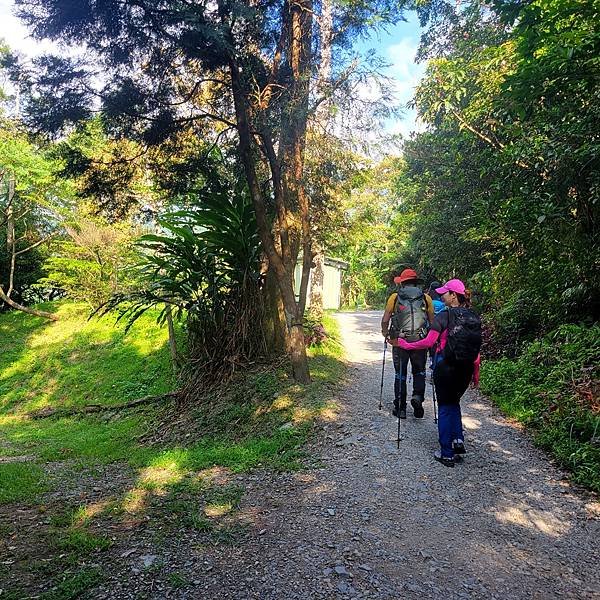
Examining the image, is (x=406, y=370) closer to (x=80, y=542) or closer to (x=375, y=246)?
(x=80, y=542)

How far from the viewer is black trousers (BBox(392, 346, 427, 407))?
5.26m

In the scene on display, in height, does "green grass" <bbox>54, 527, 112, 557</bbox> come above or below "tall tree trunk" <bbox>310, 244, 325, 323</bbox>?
below

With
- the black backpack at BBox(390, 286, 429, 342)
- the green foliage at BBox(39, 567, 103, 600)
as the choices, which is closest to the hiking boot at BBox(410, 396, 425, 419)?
the black backpack at BBox(390, 286, 429, 342)

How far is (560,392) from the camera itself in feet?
18.4

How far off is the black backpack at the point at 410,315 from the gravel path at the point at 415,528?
44.6 inches

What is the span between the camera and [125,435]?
24.5 ft

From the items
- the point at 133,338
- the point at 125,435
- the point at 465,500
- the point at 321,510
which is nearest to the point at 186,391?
the point at 125,435

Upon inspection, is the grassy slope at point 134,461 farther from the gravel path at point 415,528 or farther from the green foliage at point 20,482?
the gravel path at point 415,528

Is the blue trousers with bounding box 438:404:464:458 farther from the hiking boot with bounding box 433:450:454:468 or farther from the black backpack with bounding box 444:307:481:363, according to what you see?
the black backpack with bounding box 444:307:481:363

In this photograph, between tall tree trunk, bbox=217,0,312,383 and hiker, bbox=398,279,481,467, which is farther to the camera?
tall tree trunk, bbox=217,0,312,383

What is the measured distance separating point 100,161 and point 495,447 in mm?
6275

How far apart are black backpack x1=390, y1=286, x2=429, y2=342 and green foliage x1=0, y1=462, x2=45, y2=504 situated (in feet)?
13.5

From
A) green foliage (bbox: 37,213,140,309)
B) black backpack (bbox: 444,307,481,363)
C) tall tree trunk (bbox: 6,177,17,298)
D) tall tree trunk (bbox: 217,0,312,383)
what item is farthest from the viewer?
tall tree trunk (bbox: 6,177,17,298)

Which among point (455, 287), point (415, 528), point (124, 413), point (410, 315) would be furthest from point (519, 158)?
point (124, 413)
